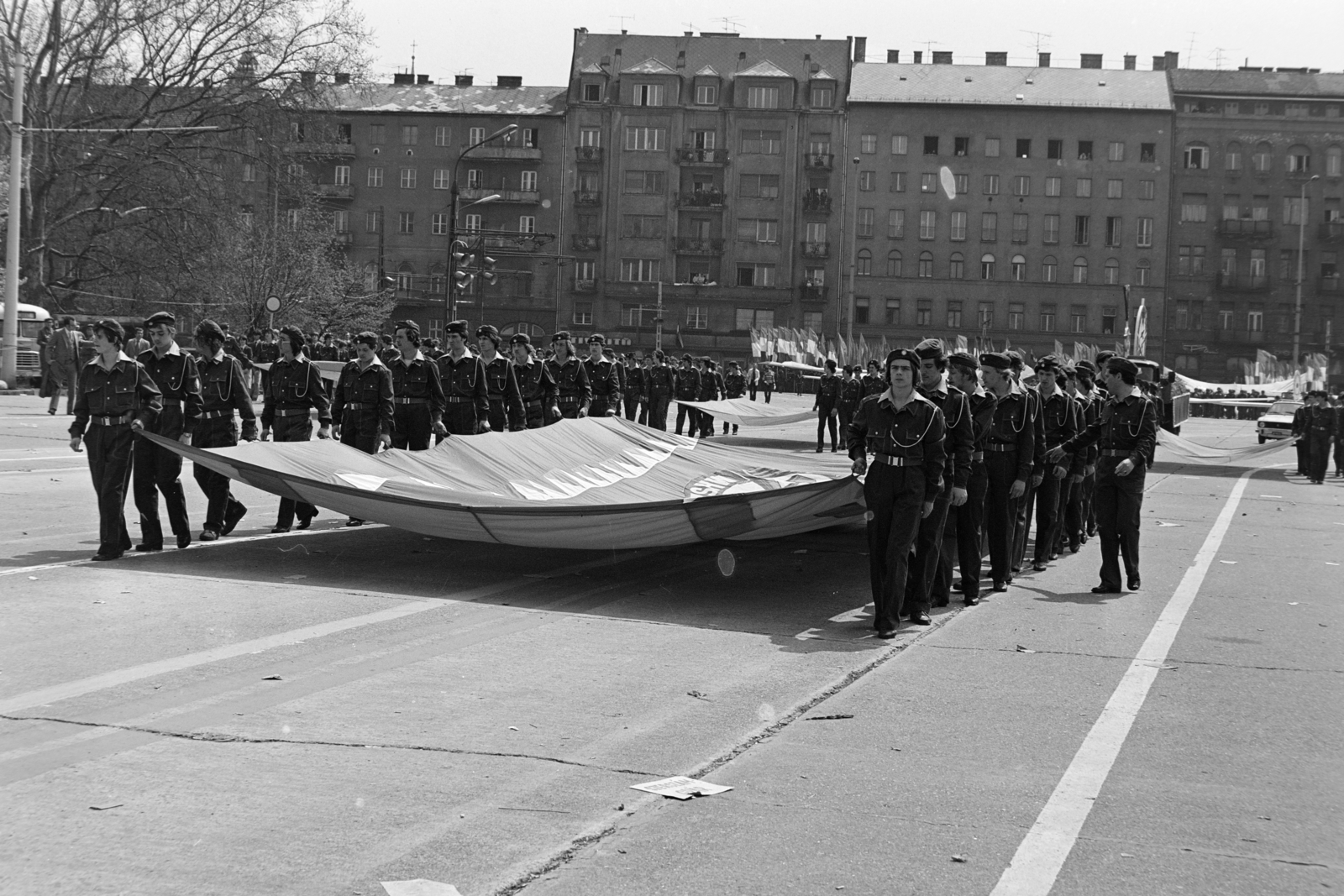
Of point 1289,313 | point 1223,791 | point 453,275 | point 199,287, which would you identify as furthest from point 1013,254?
point 1223,791

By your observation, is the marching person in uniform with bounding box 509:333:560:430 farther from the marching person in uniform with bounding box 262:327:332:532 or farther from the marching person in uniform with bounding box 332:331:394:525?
the marching person in uniform with bounding box 262:327:332:532

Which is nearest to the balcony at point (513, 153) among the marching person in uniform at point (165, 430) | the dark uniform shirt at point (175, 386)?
the marching person in uniform at point (165, 430)

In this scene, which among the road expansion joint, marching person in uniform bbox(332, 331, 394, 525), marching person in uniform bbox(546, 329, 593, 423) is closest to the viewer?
the road expansion joint

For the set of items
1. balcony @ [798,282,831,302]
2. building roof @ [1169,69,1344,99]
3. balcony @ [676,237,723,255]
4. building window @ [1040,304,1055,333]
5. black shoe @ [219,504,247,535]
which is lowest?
black shoe @ [219,504,247,535]

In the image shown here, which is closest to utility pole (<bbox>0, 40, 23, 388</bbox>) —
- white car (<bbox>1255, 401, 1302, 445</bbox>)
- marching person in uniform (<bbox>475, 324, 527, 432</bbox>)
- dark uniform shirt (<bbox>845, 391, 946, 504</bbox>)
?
marching person in uniform (<bbox>475, 324, 527, 432</bbox>)

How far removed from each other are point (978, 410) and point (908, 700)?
177 inches

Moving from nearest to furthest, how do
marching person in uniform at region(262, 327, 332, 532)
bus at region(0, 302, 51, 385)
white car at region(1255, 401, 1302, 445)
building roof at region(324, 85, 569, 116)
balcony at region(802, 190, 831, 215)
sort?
marching person in uniform at region(262, 327, 332, 532)
white car at region(1255, 401, 1302, 445)
bus at region(0, 302, 51, 385)
balcony at region(802, 190, 831, 215)
building roof at region(324, 85, 569, 116)

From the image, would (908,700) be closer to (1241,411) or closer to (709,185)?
(1241,411)

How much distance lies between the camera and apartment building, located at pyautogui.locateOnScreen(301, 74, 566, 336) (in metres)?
93.9

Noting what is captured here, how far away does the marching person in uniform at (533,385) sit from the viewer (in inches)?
793

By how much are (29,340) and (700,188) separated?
52.1m

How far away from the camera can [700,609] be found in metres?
10.9

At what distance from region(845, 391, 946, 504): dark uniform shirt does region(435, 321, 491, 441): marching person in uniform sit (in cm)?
755

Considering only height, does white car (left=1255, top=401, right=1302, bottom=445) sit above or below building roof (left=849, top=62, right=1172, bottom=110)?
below
